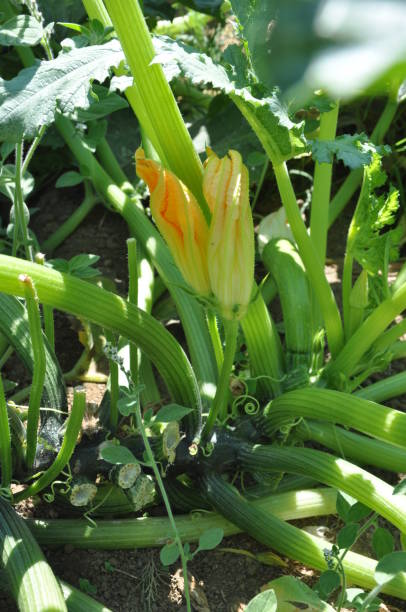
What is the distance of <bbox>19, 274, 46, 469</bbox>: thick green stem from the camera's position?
107 cm

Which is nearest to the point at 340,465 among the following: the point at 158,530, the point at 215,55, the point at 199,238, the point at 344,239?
the point at 158,530

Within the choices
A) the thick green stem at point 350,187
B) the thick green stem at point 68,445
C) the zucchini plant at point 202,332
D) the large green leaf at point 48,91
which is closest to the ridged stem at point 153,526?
the zucchini plant at point 202,332

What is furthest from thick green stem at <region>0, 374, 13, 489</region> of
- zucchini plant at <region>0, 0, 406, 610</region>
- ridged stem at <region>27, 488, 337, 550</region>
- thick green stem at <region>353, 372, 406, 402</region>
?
thick green stem at <region>353, 372, 406, 402</region>

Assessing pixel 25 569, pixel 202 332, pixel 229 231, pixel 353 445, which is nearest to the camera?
pixel 229 231

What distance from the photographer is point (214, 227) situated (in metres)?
1.05

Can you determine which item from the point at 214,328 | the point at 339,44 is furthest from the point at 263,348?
the point at 339,44

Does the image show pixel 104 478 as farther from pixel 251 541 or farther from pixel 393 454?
pixel 393 454

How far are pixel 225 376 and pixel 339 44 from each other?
45.3 inches

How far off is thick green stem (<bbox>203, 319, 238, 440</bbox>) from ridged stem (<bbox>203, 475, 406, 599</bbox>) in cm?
12

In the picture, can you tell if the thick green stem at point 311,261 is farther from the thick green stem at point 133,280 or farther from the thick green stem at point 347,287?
the thick green stem at point 133,280

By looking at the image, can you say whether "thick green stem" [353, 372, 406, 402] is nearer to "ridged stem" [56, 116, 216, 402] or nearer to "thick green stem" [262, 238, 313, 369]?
"thick green stem" [262, 238, 313, 369]

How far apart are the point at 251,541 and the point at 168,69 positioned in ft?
3.20

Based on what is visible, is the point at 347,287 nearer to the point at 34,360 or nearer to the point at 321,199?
the point at 321,199

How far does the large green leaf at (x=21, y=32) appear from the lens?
4.48 feet
